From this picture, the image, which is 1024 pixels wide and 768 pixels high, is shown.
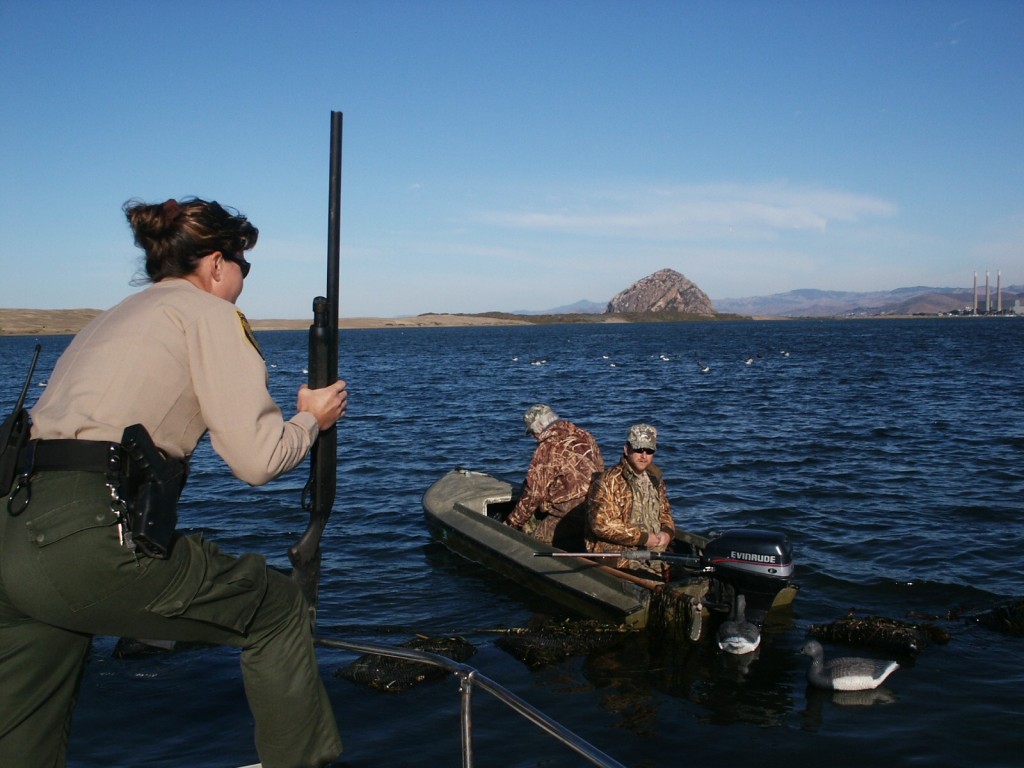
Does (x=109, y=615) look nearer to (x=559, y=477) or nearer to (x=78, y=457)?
(x=78, y=457)

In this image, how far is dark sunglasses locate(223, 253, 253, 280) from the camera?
273 centimetres

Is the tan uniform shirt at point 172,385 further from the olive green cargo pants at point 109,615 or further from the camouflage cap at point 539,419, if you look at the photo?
the camouflage cap at point 539,419

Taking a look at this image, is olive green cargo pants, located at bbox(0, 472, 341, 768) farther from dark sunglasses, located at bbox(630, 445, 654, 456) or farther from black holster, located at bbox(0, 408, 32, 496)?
dark sunglasses, located at bbox(630, 445, 654, 456)

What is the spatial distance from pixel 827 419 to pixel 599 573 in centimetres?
1886

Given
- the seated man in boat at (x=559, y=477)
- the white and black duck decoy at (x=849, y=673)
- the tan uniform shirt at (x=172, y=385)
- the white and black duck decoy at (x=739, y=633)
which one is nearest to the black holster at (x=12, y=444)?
the tan uniform shirt at (x=172, y=385)

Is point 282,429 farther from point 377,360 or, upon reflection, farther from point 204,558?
point 377,360

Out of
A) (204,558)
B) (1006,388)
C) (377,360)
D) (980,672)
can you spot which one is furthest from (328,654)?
(377,360)

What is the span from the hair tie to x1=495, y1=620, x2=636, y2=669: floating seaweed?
6132 mm

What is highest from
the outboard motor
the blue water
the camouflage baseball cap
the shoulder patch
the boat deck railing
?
the shoulder patch

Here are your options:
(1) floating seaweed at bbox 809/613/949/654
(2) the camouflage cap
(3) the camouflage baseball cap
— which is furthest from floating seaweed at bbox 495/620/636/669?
(2) the camouflage cap

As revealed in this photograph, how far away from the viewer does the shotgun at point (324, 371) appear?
10.1 ft

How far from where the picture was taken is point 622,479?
8320mm

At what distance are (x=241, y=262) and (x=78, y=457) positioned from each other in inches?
30.7

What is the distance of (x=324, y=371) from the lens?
306 centimetres
